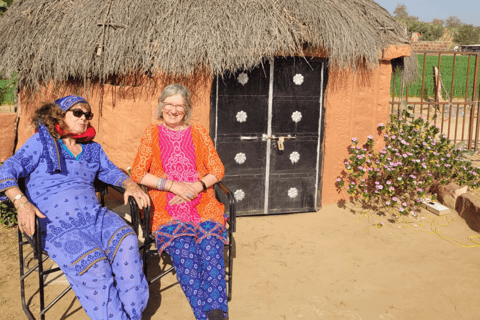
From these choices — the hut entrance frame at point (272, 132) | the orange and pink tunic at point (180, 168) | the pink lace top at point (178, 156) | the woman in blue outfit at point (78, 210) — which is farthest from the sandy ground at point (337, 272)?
the pink lace top at point (178, 156)

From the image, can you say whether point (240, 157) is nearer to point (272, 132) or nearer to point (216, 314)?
point (272, 132)

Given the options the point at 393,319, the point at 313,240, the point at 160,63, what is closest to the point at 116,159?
the point at 160,63

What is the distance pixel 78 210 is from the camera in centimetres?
302

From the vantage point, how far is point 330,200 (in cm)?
561

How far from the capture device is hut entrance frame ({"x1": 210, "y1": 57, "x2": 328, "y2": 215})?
5012 mm

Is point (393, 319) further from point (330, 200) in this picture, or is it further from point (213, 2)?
point (213, 2)

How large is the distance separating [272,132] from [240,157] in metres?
0.49

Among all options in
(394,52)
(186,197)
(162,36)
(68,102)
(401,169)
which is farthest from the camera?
(401,169)

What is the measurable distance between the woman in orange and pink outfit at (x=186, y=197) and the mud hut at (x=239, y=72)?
129 cm

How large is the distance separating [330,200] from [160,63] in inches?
108

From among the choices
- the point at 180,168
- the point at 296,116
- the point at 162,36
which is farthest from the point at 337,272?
the point at 162,36

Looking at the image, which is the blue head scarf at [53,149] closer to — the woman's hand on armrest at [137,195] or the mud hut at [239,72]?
the woman's hand on armrest at [137,195]

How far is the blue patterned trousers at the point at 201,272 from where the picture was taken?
2.83 meters

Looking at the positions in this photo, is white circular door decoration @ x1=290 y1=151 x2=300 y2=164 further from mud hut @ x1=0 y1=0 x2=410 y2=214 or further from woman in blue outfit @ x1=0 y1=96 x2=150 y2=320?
woman in blue outfit @ x1=0 y1=96 x2=150 y2=320
